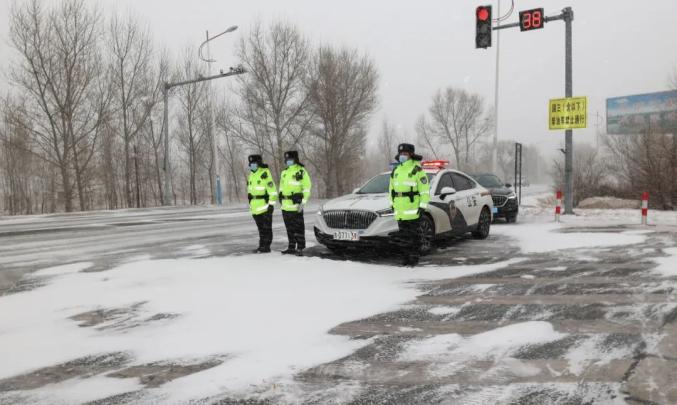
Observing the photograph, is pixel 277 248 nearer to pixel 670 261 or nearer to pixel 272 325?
pixel 272 325

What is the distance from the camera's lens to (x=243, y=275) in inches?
269

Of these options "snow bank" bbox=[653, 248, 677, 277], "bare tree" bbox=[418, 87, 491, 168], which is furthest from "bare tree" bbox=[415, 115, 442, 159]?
"snow bank" bbox=[653, 248, 677, 277]

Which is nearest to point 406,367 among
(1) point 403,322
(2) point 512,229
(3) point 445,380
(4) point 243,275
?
(3) point 445,380

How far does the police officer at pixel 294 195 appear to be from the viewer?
8.11 meters

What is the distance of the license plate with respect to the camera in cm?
761

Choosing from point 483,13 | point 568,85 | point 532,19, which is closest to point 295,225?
point 483,13

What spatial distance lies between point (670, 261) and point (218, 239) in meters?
8.72

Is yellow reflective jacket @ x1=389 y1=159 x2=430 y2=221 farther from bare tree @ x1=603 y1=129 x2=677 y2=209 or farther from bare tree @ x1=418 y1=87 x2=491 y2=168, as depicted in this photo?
bare tree @ x1=418 y1=87 x2=491 y2=168

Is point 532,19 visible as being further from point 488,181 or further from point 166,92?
point 166,92

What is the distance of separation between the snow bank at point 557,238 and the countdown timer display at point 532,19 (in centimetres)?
634

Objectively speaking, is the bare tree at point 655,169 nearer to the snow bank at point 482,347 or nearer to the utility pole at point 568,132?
the utility pole at point 568,132

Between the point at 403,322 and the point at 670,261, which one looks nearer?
the point at 403,322

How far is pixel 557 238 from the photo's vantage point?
10.3m

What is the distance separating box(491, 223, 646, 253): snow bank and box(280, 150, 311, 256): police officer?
162 inches
